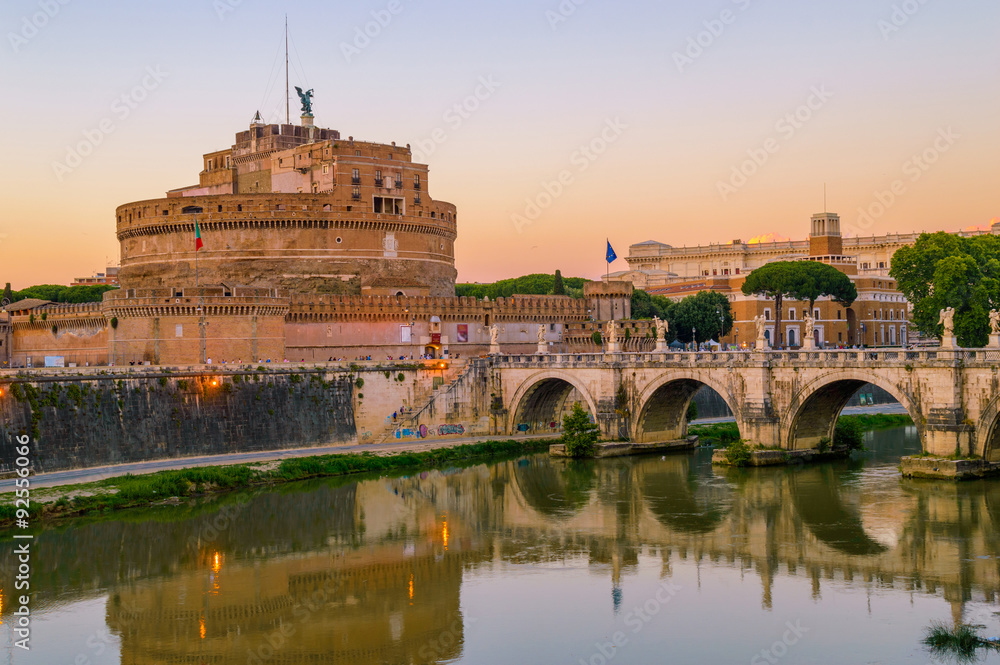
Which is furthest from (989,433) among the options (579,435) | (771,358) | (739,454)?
(579,435)

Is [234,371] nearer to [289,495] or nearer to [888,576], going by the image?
[289,495]

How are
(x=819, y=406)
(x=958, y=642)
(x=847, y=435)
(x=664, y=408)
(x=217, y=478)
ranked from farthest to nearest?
(x=664, y=408)
(x=847, y=435)
(x=819, y=406)
(x=217, y=478)
(x=958, y=642)

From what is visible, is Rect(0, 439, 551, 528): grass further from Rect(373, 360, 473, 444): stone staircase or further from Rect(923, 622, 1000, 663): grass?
Rect(923, 622, 1000, 663): grass

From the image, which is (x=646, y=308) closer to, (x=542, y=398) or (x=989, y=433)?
(x=542, y=398)

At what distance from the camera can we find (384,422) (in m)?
56.7

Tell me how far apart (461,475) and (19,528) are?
18514mm

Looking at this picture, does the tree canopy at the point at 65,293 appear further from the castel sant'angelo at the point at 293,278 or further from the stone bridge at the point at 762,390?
the stone bridge at the point at 762,390

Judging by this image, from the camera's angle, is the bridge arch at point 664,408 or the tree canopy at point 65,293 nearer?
the bridge arch at point 664,408

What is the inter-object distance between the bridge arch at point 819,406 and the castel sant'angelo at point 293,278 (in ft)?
76.2

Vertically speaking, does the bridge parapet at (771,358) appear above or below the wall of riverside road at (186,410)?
above

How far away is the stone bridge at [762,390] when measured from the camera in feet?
131

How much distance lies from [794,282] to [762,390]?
44077mm

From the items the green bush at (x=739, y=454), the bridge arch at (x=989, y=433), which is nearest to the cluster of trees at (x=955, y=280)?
the green bush at (x=739, y=454)

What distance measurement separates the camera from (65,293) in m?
93.9
